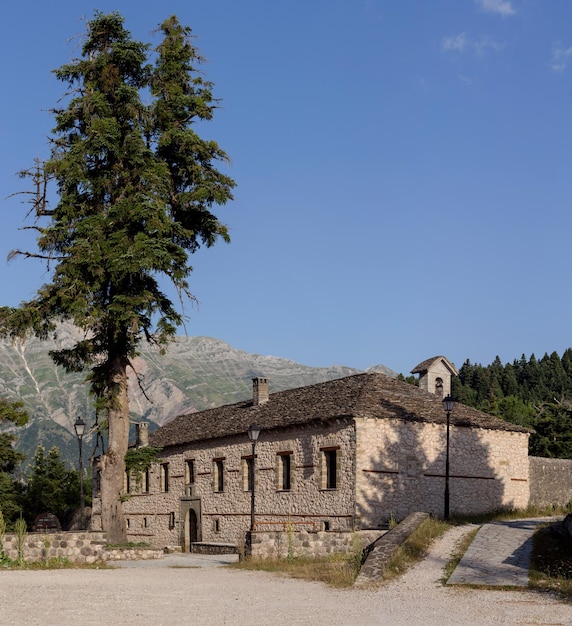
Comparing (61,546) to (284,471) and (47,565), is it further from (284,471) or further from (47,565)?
(284,471)

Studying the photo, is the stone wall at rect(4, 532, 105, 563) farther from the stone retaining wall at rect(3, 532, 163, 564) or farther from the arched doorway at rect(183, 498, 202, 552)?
the arched doorway at rect(183, 498, 202, 552)

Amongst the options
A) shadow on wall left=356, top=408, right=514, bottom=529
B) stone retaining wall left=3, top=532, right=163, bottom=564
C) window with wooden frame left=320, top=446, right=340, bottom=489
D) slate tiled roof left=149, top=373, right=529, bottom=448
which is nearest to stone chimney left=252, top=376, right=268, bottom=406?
slate tiled roof left=149, top=373, right=529, bottom=448

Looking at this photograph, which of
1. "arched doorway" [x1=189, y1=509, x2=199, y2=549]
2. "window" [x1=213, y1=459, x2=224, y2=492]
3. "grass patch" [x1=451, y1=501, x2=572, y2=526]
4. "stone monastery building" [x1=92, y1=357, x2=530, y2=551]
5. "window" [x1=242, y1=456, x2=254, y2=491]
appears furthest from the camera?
"arched doorway" [x1=189, y1=509, x2=199, y2=549]

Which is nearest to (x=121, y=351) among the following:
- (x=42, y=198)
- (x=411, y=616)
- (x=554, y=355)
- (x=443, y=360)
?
(x=42, y=198)

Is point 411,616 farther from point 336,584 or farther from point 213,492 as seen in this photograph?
point 213,492

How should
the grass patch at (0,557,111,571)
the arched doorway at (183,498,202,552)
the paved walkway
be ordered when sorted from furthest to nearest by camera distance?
the arched doorway at (183,498,202,552) < the grass patch at (0,557,111,571) < the paved walkway

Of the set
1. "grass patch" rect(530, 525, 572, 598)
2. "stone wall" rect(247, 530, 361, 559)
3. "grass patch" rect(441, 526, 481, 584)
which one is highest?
"grass patch" rect(530, 525, 572, 598)

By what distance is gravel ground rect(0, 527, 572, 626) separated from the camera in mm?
10789

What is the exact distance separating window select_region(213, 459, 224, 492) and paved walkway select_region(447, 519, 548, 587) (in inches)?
684

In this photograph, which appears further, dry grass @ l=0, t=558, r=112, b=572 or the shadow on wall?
the shadow on wall

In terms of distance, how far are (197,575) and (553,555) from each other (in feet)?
25.8

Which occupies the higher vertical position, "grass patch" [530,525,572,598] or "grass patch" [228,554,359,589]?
"grass patch" [530,525,572,598]

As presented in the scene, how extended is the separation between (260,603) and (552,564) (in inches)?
228

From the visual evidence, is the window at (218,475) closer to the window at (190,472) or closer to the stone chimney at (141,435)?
the window at (190,472)
